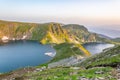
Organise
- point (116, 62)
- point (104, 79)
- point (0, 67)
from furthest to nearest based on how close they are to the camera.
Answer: point (0, 67), point (116, 62), point (104, 79)

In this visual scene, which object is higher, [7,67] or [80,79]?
[80,79]

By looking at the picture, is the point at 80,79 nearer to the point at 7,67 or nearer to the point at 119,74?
the point at 119,74

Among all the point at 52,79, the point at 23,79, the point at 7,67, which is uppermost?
the point at 52,79

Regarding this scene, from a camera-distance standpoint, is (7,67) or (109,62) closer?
(109,62)

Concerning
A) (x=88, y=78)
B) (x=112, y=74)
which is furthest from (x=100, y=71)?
(x=88, y=78)

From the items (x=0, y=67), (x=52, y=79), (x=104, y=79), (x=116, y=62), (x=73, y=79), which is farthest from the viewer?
(x=0, y=67)

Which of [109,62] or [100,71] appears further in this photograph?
[109,62]

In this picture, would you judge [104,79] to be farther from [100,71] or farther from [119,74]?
[100,71]

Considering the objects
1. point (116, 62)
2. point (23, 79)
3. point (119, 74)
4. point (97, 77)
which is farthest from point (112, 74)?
point (23, 79)

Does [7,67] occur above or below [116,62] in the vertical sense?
below
